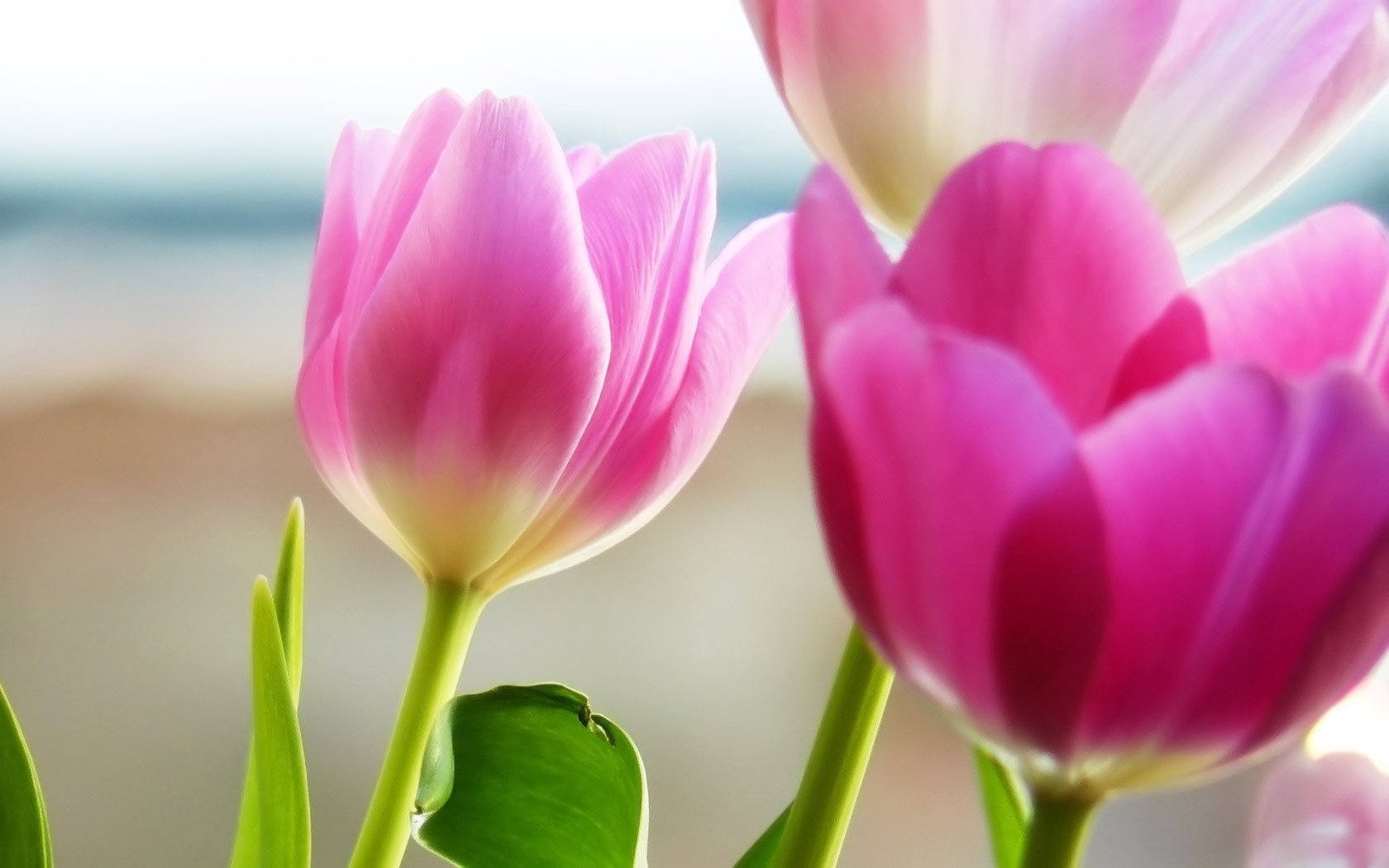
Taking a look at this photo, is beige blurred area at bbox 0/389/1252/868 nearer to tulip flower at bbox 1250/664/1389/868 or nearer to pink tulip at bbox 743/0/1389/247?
tulip flower at bbox 1250/664/1389/868

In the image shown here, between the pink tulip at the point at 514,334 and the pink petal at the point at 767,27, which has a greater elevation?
the pink petal at the point at 767,27

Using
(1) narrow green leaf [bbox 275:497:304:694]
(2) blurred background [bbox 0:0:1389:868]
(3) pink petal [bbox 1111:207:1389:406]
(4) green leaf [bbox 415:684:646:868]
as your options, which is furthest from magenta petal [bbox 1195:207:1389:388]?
(2) blurred background [bbox 0:0:1389:868]

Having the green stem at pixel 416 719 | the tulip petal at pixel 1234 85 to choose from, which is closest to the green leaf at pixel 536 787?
the green stem at pixel 416 719

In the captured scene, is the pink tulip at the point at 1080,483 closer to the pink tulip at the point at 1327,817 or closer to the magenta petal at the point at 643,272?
the magenta petal at the point at 643,272

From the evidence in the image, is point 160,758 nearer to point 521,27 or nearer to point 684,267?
point 521,27

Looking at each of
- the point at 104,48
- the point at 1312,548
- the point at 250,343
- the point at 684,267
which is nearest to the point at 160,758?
the point at 250,343

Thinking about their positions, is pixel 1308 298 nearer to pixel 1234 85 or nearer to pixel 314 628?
pixel 1234 85

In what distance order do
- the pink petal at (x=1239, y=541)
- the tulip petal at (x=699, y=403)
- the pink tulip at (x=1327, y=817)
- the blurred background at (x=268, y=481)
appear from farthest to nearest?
the blurred background at (x=268, y=481)
the pink tulip at (x=1327, y=817)
the tulip petal at (x=699, y=403)
the pink petal at (x=1239, y=541)
